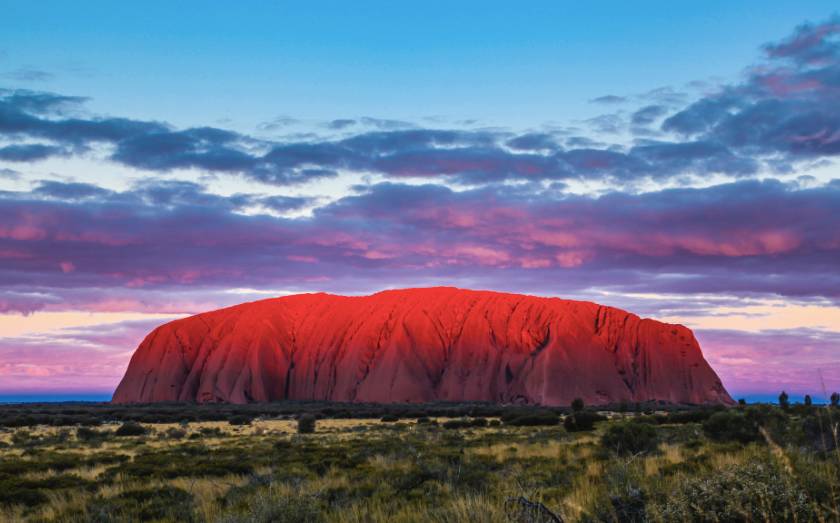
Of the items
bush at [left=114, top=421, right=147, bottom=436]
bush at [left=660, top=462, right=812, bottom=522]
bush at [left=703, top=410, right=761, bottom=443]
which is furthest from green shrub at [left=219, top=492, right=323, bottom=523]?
bush at [left=114, top=421, right=147, bottom=436]

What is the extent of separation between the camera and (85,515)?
1176cm

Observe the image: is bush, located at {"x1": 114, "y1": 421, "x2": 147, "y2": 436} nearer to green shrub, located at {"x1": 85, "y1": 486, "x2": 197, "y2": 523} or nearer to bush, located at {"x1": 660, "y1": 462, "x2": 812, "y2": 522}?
green shrub, located at {"x1": 85, "y1": 486, "x2": 197, "y2": 523}

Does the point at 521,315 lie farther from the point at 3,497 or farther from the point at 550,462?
the point at 3,497

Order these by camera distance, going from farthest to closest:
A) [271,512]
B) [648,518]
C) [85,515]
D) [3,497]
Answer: [3,497], [85,515], [271,512], [648,518]

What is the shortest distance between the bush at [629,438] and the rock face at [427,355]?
68804 millimetres

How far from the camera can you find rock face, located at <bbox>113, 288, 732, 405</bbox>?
97.6m

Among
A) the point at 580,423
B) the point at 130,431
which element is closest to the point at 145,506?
the point at 580,423

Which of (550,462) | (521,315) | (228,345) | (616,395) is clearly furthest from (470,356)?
(550,462)

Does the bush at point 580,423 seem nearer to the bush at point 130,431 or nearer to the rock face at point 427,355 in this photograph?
the bush at point 130,431

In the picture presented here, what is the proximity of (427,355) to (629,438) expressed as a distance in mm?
82161

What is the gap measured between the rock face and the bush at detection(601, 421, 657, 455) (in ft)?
226

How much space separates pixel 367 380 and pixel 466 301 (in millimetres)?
24260

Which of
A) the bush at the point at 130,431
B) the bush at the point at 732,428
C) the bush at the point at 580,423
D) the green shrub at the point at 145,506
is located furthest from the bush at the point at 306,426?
the green shrub at the point at 145,506

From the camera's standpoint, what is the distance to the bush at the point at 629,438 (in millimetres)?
22127
